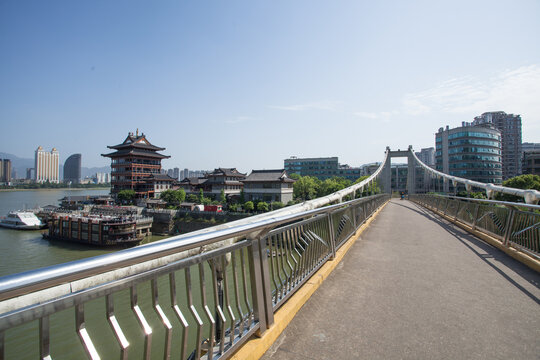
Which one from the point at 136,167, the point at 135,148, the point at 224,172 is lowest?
the point at 224,172

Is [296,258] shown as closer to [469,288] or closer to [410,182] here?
[469,288]

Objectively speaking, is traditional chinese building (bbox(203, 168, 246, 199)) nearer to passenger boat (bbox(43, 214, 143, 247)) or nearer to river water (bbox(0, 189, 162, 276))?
river water (bbox(0, 189, 162, 276))

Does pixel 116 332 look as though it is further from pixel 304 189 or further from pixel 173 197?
pixel 304 189

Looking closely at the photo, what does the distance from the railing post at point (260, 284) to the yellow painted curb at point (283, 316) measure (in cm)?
7

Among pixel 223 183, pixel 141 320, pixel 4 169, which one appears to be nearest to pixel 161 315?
pixel 141 320

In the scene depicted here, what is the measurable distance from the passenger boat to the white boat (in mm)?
8369

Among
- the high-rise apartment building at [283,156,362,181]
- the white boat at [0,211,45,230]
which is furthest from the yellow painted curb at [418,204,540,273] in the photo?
the high-rise apartment building at [283,156,362,181]

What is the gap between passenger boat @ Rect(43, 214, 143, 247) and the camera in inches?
1005

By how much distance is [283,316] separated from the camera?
2234 millimetres

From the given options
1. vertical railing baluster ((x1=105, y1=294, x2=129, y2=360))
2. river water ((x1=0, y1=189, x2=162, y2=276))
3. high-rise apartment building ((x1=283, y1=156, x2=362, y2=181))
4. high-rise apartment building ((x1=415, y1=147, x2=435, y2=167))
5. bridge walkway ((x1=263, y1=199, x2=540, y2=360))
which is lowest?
river water ((x1=0, y1=189, x2=162, y2=276))

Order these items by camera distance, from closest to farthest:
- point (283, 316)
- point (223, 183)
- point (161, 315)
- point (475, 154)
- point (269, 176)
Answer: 1. point (161, 315)
2. point (283, 316)
3. point (269, 176)
4. point (223, 183)
5. point (475, 154)

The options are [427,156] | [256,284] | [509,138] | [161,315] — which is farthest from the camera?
[427,156]

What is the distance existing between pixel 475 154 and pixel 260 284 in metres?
69.7

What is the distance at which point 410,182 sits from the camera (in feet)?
150
